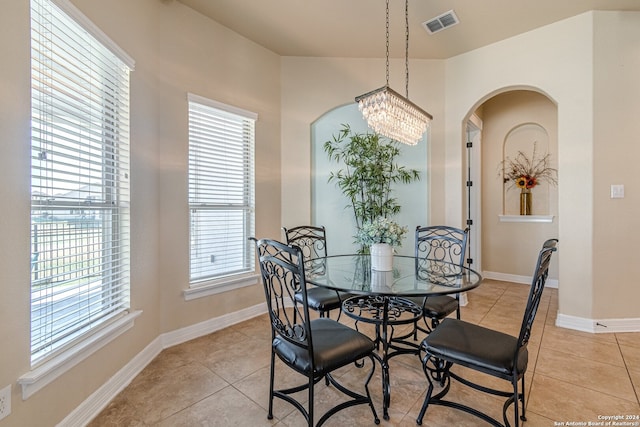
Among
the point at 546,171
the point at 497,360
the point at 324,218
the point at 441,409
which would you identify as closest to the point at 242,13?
the point at 324,218

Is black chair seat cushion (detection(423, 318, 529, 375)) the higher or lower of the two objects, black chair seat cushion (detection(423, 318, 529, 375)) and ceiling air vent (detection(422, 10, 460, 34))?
the lower

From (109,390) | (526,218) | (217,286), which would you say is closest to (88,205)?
(109,390)

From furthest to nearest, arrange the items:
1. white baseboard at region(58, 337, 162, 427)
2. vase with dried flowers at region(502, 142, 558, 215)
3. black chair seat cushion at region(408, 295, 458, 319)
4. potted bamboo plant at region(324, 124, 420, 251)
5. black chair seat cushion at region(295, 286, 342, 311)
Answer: vase with dried flowers at region(502, 142, 558, 215) → potted bamboo plant at region(324, 124, 420, 251) → black chair seat cushion at region(295, 286, 342, 311) → black chair seat cushion at region(408, 295, 458, 319) → white baseboard at region(58, 337, 162, 427)

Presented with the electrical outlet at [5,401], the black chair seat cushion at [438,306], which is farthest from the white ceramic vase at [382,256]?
the electrical outlet at [5,401]

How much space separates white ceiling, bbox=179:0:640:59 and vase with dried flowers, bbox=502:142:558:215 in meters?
2.12

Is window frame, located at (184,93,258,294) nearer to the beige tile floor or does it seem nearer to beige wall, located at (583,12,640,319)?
the beige tile floor

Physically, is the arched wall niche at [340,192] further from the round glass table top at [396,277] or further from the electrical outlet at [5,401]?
the electrical outlet at [5,401]

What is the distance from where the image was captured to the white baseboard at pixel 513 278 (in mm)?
4492

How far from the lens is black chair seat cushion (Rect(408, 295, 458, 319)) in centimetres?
223

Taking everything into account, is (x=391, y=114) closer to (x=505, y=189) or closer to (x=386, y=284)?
(x=386, y=284)

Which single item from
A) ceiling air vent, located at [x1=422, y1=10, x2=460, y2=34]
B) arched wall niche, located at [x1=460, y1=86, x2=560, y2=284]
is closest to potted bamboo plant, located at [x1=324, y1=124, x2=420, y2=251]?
ceiling air vent, located at [x1=422, y1=10, x2=460, y2=34]

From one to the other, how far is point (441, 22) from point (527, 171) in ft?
9.52

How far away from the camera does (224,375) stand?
2195 millimetres

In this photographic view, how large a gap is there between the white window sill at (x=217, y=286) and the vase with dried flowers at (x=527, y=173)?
4134 millimetres
